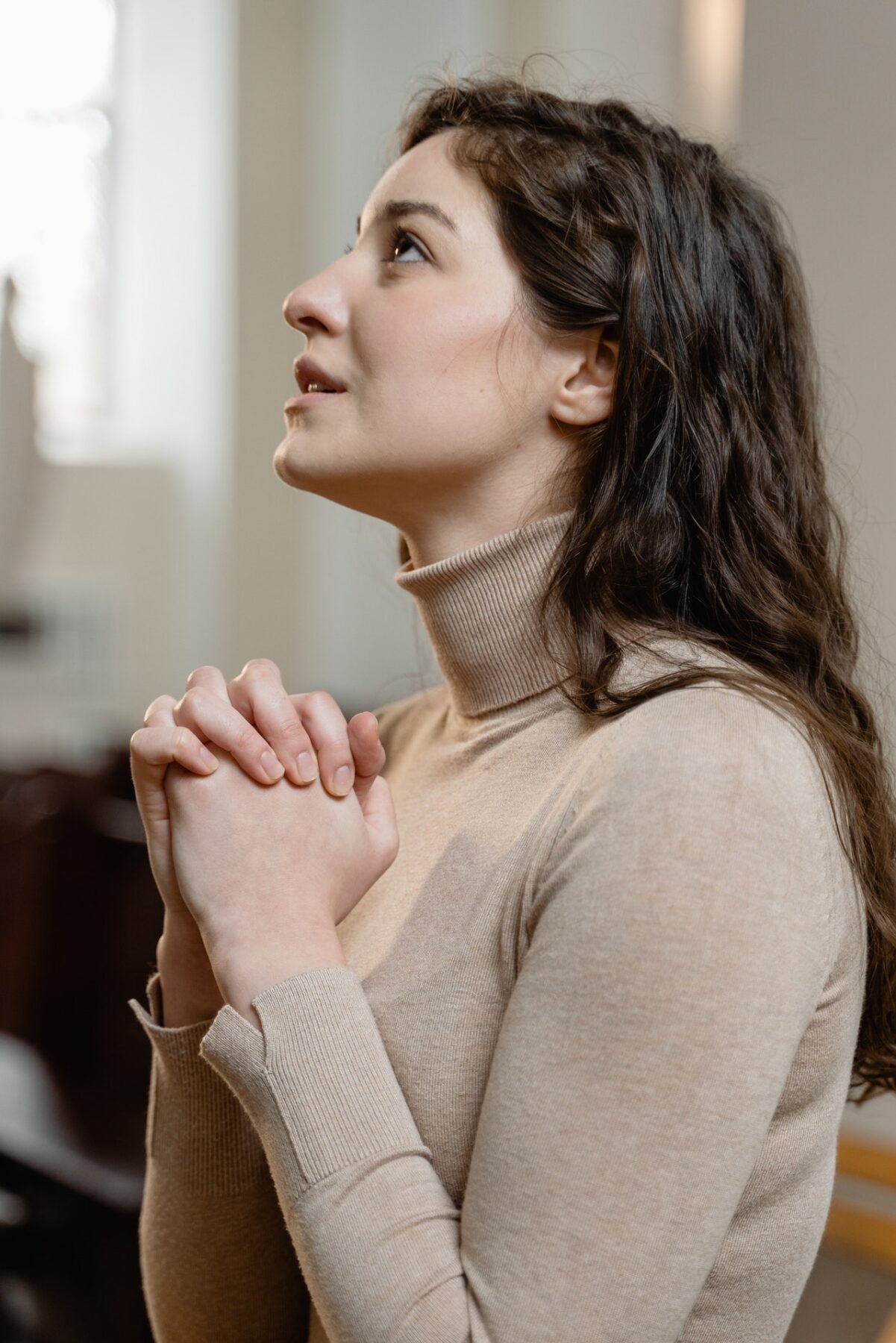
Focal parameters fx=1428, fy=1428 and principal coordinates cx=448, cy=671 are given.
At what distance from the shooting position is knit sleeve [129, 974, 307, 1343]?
3.56ft

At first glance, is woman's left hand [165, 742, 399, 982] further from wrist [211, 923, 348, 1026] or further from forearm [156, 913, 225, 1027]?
forearm [156, 913, 225, 1027]

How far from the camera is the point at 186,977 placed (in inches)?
41.2

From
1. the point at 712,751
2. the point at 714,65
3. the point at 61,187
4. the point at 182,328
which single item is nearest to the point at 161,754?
the point at 712,751

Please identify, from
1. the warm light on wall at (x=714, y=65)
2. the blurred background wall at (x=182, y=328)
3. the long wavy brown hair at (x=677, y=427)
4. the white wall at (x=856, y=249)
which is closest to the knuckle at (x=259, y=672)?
the long wavy brown hair at (x=677, y=427)

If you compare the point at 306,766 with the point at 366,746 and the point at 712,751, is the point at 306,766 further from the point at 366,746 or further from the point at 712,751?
the point at 712,751

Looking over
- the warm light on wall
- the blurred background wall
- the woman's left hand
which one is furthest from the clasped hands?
the blurred background wall

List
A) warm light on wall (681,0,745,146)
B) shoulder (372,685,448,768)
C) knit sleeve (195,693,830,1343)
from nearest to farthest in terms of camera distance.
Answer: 1. knit sleeve (195,693,830,1343)
2. shoulder (372,685,448,768)
3. warm light on wall (681,0,745,146)

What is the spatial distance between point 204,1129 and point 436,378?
59cm

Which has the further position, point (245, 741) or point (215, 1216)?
point (215, 1216)

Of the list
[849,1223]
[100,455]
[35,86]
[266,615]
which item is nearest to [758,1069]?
[849,1223]

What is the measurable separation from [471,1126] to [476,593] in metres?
0.39

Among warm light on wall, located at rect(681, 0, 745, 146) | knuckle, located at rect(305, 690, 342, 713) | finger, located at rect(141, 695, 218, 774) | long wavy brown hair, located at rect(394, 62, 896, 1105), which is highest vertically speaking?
warm light on wall, located at rect(681, 0, 745, 146)

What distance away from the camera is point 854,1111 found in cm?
165

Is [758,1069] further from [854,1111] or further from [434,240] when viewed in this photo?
[854,1111]
